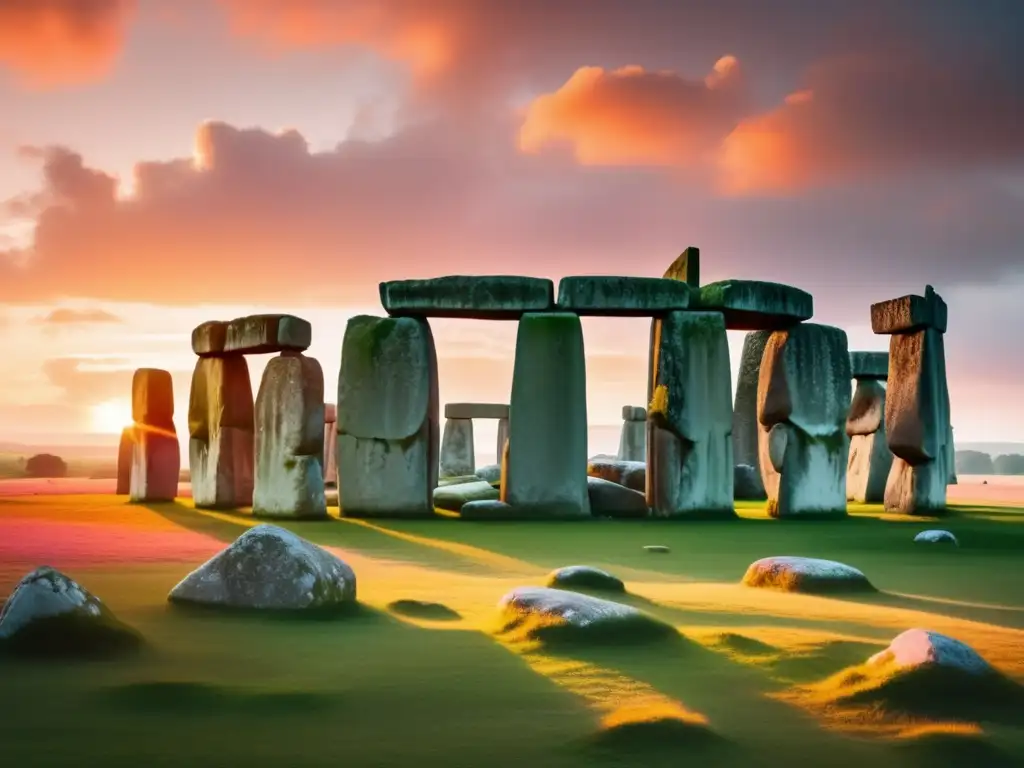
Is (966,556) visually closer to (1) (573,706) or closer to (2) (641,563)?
(2) (641,563)

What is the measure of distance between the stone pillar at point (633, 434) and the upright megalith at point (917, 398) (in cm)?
1006

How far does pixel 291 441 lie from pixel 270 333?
115 centimetres

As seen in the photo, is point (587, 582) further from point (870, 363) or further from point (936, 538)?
point (870, 363)

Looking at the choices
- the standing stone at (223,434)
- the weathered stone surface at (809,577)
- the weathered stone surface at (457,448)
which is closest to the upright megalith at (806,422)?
the standing stone at (223,434)

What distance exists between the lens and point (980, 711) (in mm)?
2838

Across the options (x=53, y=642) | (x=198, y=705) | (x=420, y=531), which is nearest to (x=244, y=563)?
(x=53, y=642)

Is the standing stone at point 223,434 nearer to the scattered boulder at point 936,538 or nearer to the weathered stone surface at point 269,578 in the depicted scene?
the scattered boulder at point 936,538

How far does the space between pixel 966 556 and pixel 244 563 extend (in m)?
4.84

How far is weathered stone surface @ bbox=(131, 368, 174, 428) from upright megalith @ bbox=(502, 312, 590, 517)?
481 cm

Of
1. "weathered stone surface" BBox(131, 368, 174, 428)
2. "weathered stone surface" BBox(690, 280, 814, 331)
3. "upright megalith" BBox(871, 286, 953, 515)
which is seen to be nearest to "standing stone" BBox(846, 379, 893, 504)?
"upright megalith" BBox(871, 286, 953, 515)

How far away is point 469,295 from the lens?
10539mm

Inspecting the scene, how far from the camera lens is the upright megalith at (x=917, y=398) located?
36.7 ft

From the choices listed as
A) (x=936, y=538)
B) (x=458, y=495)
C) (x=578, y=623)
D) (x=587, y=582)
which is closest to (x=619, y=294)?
(x=458, y=495)

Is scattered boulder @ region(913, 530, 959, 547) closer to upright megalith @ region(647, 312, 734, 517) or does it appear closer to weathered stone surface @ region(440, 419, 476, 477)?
upright megalith @ region(647, 312, 734, 517)
